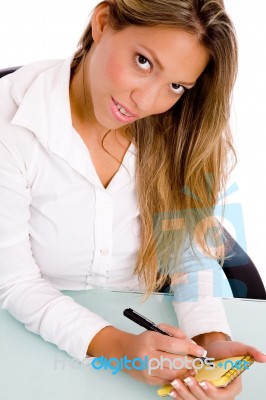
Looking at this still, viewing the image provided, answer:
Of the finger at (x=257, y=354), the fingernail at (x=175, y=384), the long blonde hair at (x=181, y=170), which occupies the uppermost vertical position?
the long blonde hair at (x=181, y=170)

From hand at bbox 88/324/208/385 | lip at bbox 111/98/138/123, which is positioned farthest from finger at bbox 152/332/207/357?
lip at bbox 111/98/138/123

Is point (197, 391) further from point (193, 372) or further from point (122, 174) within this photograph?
point (122, 174)

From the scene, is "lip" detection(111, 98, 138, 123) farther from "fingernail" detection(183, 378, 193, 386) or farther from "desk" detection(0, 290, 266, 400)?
"fingernail" detection(183, 378, 193, 386)

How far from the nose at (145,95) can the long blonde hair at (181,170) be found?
126 millimetres

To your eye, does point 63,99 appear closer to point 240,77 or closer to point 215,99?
point 215,99

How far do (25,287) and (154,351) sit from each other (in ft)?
0.86

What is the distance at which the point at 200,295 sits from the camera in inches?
47.3

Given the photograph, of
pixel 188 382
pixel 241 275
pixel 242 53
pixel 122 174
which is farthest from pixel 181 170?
pixel 242 53

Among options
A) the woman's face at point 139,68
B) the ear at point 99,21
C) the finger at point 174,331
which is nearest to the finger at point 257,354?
the finger at point 174,331

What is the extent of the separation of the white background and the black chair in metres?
0.99

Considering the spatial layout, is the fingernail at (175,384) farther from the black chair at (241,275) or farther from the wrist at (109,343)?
the black chair at (241,275)

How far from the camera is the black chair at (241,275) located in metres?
1.30

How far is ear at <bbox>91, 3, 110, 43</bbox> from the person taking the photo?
3.57 ft

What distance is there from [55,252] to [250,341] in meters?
0.39
